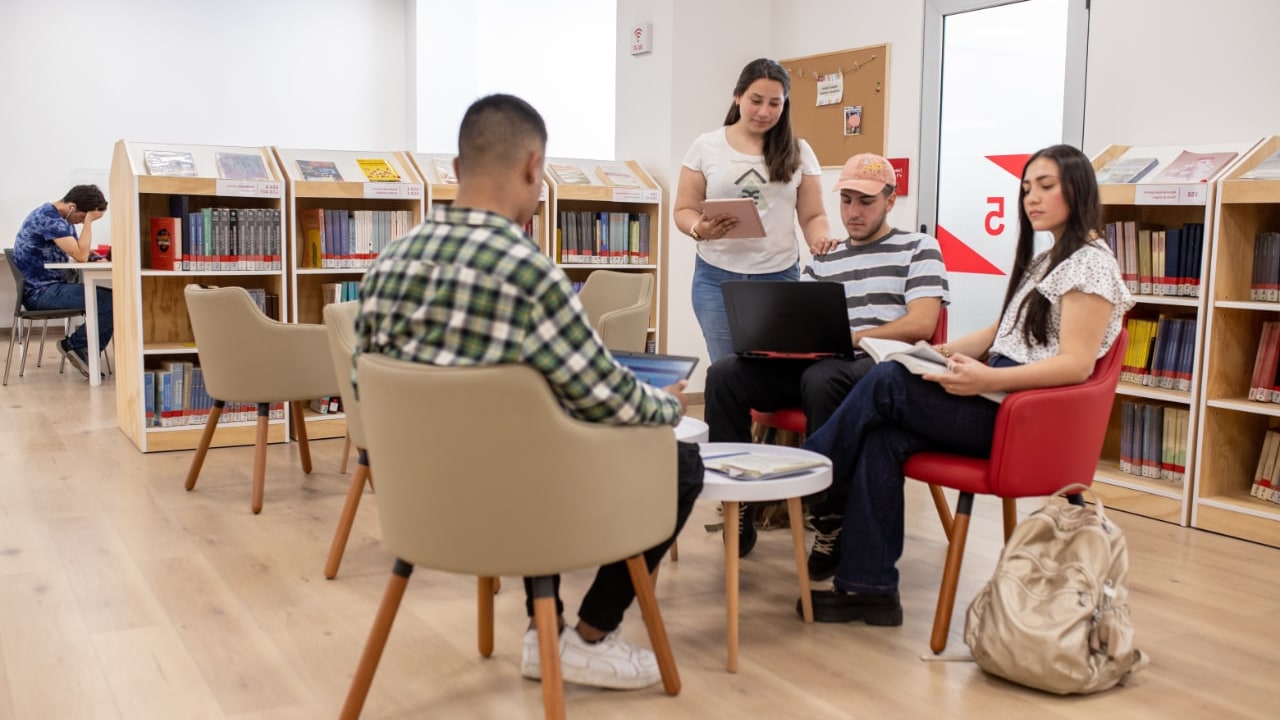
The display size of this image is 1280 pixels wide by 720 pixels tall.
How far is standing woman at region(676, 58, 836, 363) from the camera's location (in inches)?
151

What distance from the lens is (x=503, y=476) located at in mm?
1915

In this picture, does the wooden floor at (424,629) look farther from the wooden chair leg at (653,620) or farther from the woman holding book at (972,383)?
the woman holding book at (972,383)

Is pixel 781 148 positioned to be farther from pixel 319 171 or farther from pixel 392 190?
pixel 319 171

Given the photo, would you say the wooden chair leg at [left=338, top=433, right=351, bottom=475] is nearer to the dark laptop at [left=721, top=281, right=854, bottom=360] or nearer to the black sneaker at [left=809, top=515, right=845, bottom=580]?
the dark laptop at [left=721, top=281, right=854, bottom=360]

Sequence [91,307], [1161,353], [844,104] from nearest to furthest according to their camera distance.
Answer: [1161,353]
[844,104]
[91,307]

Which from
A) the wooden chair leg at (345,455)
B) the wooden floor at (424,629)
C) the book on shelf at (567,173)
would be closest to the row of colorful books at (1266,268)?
the wooden floor at (424,629)

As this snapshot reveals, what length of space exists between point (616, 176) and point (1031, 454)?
12.3 ft

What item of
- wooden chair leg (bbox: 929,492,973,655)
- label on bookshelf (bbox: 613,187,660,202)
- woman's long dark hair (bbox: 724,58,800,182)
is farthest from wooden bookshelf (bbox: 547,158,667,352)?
wooden chair leg (bbox: 929,492,973,655)

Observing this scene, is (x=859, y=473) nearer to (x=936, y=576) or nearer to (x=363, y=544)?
(x=936, y=576)

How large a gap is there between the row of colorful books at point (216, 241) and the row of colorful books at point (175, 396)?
46 cm

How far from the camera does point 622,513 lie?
205cm

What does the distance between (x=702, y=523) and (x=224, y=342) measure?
6.00ft

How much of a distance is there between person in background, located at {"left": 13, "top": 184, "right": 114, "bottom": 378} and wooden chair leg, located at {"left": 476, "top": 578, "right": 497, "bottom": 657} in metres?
5.40

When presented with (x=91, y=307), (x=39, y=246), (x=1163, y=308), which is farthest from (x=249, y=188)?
(x=1163, y=308)
